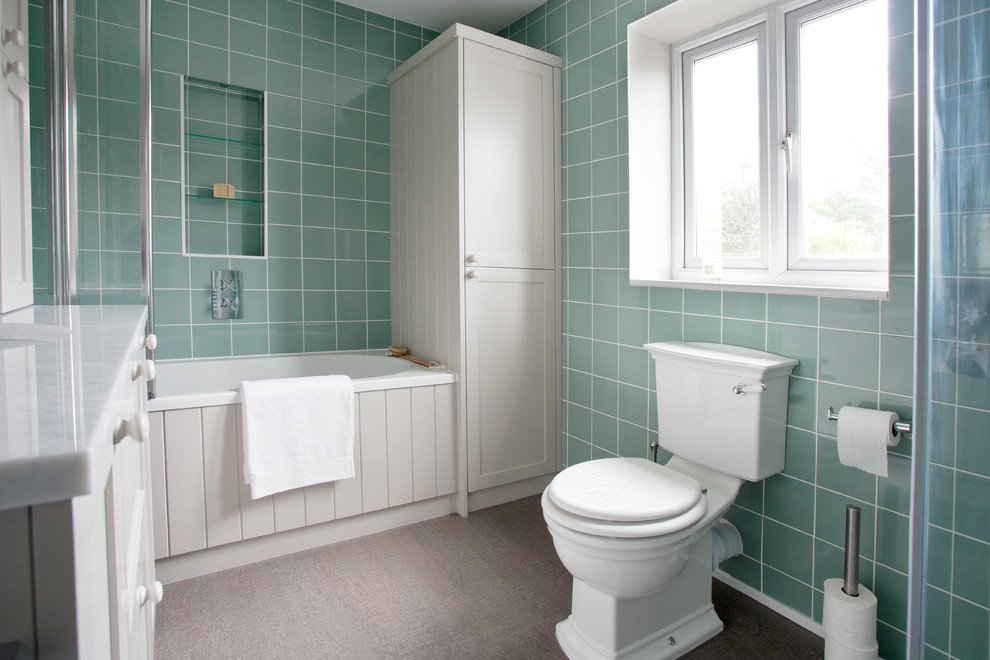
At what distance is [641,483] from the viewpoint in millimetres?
1782

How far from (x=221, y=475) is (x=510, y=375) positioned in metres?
1.27

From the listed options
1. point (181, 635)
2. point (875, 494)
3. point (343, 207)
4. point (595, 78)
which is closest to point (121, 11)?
point (343, 207)

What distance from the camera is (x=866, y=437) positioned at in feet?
5.08

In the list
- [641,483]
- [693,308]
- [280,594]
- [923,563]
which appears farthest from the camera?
[693,308]

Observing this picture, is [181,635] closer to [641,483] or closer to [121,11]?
[641,483]

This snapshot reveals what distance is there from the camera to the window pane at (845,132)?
1.80m

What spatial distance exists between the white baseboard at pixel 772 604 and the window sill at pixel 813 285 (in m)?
0.98

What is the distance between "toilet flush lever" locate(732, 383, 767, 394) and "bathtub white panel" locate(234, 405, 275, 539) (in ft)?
5.49

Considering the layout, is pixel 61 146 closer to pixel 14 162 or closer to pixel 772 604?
pixel 14 162

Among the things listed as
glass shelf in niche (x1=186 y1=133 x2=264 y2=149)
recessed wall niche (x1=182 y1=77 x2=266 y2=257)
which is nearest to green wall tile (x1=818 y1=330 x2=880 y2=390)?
recessed wall niche (x1=182 y1=77 x2=266 y2=257)

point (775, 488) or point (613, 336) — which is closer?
point (775, 488)

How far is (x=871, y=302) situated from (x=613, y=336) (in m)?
1.08

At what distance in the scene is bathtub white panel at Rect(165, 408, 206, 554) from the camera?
206cm

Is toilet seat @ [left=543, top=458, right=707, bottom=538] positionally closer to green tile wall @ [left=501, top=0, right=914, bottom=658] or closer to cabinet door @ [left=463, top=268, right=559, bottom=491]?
green tile wall @ [left=501, top=0, right=914, bottom=658]
